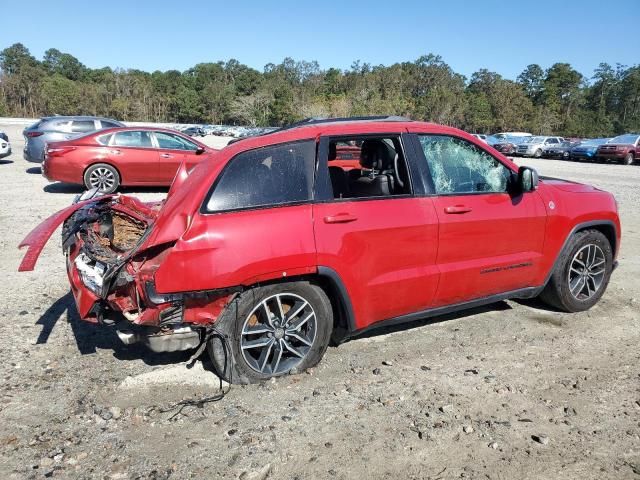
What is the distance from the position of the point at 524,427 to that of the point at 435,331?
1.46 metres

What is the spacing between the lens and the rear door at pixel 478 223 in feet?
13.2

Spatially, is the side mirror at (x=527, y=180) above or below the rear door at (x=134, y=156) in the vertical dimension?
below

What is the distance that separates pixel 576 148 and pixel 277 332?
103ft

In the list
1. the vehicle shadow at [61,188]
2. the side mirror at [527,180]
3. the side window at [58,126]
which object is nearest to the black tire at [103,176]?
the vehicle shadow at [61,188]

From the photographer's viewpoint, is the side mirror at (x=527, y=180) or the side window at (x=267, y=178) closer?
the side window at (x=267, y=178)

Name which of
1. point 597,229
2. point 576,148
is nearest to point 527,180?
point 597,229

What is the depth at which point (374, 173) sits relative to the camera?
436 centimetres

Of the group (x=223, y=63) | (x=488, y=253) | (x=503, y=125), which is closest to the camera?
(x=488, y=253)

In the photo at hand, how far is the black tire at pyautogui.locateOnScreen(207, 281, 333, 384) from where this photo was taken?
11.2 feet

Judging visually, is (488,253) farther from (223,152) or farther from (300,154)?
(223,152)

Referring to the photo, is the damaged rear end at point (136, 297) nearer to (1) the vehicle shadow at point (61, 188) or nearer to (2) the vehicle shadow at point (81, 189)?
(2) the vehicle shadow at point (81, 189)

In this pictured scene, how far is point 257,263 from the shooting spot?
3.32 meters

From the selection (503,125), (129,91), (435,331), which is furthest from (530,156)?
(129,91)

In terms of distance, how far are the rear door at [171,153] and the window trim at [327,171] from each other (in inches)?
319
